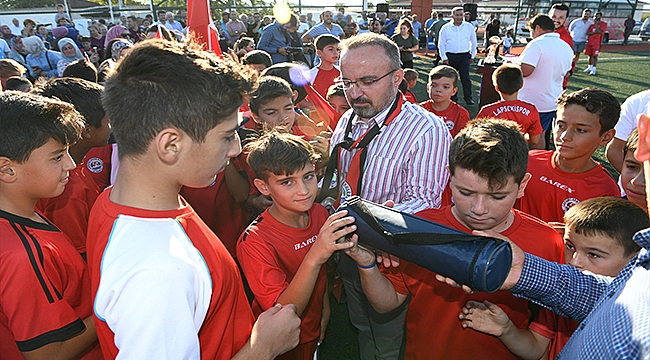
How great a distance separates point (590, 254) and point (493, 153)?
67cm

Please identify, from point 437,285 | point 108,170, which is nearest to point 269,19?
point 108,170

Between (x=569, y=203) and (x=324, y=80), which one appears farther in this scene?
(x=324, y=80)

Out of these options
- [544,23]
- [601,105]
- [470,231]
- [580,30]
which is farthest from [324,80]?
[580,30]

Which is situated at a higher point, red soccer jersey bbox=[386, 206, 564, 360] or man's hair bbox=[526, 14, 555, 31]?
man's hair bbox=[526, 14, 555, 31]

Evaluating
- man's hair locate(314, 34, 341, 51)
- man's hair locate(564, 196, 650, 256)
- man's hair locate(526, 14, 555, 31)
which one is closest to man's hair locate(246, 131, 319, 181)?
man's hair locate(564, 196, 650, 256)

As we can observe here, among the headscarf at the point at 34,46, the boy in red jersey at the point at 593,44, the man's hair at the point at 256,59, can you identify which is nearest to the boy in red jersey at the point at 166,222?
the man's hair at the point at 256,59

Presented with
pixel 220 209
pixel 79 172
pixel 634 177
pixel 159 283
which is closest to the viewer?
pixel 159 283

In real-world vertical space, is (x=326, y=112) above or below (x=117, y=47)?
below

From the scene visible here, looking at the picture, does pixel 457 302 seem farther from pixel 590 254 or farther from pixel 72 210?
pixel 72 210

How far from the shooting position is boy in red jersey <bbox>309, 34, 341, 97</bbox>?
6.22 metres

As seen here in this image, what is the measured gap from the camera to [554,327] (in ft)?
6.11

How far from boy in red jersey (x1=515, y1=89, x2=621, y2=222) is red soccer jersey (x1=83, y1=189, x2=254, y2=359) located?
7.46 ft

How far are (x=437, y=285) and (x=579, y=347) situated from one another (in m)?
0.89

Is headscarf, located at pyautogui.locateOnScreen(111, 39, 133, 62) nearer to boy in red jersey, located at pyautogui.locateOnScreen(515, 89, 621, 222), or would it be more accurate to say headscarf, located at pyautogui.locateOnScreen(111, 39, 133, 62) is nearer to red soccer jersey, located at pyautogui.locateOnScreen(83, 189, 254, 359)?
red soccer jersey, located at pyautogui.locateOnScreen(83, 189, 254, 359)
